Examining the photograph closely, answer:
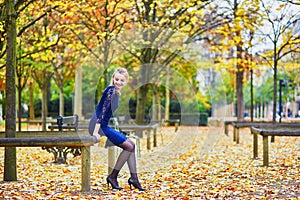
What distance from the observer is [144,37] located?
740 inches

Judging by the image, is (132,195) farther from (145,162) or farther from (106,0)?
Answer: (106,0)

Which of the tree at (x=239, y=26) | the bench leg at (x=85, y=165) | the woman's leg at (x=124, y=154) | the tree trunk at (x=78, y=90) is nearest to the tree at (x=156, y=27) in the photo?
the tree at (x=239, y=26)

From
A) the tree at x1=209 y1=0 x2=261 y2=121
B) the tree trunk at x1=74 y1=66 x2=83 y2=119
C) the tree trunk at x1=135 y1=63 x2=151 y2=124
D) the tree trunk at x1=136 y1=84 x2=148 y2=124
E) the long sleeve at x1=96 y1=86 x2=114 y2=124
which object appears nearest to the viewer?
the long sleeve at x1=96 y1=86 x2=114 y2=124

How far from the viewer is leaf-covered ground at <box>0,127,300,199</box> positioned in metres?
7.40

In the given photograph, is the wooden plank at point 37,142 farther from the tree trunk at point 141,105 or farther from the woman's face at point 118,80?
the tree trunk at point 141,105

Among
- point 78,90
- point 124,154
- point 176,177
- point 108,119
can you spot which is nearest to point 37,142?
point 108,119

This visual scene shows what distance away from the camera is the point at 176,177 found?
367 inches

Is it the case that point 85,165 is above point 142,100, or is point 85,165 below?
below

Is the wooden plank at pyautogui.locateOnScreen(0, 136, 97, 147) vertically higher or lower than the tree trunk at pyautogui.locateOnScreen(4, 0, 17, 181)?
lower

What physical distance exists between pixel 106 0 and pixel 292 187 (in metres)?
8.83

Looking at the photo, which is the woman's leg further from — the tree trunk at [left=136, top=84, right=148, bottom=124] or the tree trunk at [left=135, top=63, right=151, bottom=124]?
the tree trunk at [left=136, top=84, right=148, bottom=124]

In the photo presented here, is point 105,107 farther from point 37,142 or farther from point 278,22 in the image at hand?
point 278,22

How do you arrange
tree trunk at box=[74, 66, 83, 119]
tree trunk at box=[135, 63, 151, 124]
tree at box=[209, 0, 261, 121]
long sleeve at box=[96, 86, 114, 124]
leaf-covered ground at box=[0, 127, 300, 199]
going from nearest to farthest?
leaf-covered ground at box=[0, 127, 300, 199] < long sleeve at box=[96, 86, 114, 124] < tree at box=[209, 0, 261, 121] < tree trunk at box=[135, 63, 151, 124] < tree trunk at box=[74, 66, 83, 119]

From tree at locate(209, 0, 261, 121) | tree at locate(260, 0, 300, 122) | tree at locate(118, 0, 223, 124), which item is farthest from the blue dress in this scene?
tree at locate(260, 0, 300, 122)
